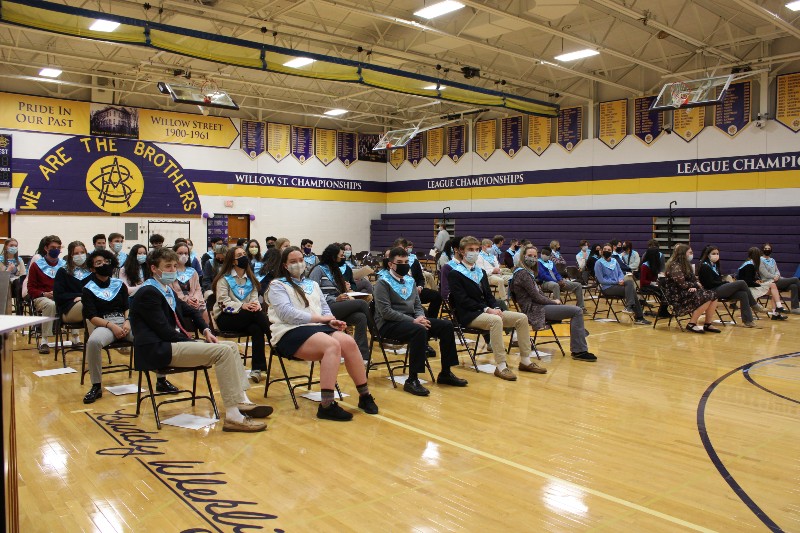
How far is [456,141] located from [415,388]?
14.9m

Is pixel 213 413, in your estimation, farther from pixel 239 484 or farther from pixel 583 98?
pixel 583 98

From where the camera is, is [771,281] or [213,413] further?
[771,281]

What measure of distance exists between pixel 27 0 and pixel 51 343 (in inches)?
182

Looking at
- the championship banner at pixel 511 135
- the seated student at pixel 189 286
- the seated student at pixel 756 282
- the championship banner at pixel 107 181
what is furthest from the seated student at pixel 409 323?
the championship banner at pixel 511 135

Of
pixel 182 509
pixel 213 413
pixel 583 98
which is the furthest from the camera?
pixel 583 98

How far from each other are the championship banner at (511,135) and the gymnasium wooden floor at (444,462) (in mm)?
12588

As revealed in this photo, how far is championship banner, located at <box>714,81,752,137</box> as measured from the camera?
13.4 m

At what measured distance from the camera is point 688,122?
46.9ft

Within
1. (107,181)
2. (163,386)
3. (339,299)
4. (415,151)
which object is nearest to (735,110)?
(415,151)

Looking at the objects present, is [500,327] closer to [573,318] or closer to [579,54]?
[573,318]

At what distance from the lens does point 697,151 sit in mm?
14180

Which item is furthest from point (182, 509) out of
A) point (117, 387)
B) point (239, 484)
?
point (117, 387)

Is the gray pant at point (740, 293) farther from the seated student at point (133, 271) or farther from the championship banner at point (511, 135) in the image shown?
the championship banner at point (511, 135)

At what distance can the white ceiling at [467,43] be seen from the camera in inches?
428
